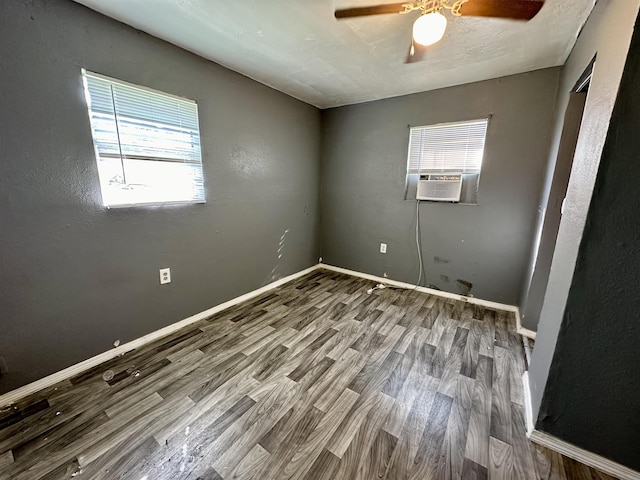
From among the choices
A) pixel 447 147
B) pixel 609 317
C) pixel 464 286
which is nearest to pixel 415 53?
pixel 447 147

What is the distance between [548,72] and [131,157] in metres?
3.45

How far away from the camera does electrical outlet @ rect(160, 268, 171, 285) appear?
2.09 m

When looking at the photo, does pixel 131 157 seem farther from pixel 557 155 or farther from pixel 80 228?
pixel 557 155

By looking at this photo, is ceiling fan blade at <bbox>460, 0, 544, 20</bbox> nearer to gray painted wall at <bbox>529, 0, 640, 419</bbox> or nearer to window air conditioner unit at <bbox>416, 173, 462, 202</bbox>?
gray painted wall at <bbox>529, 0, 640, 419</bbox>

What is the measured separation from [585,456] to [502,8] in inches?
90.6

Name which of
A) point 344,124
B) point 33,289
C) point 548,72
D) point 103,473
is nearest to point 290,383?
point 103,473

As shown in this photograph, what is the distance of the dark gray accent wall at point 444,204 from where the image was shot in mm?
2363

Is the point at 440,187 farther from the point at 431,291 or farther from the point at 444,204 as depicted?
the point at 431,291

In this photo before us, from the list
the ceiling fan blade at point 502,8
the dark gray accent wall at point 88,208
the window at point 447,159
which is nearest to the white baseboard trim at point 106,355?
the dark gray accent wall at point 88,208

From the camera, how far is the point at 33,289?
4.94 ft

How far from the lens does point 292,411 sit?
1.43 m

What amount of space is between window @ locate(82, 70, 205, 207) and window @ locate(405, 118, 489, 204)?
2296 millimetres

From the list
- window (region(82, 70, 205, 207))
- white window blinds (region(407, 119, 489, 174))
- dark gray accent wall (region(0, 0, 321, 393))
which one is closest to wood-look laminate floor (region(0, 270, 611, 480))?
dark gray accent wall (region(0, 0, 321, 393))

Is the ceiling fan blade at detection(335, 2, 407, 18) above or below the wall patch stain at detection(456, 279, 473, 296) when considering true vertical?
above
